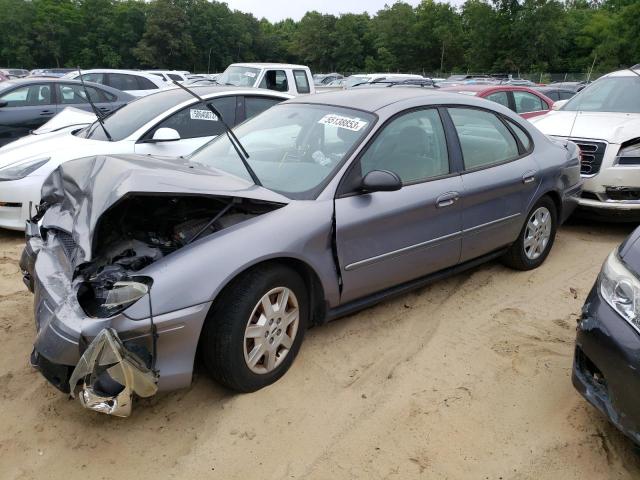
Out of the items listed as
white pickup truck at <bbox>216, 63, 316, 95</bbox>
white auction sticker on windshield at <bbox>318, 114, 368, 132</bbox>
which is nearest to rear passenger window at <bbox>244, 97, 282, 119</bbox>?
white auction sticker on windshield at <bbox>318, 114, 368, 132</bbox>

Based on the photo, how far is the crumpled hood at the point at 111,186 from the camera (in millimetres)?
2547

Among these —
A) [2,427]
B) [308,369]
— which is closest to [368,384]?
[308,369]

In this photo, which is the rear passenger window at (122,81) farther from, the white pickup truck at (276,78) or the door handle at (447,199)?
the door handle at (447,199)

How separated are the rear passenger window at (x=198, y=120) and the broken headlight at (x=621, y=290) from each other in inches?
172

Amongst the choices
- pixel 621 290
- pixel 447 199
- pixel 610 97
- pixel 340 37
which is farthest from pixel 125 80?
pixel 340 37

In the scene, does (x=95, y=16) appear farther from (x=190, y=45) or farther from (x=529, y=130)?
(x=529, y=130)

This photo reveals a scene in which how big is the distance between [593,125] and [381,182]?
4.26 m

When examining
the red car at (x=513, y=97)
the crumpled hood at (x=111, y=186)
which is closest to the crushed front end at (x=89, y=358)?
the crumpled hood at (x=111, y=186)

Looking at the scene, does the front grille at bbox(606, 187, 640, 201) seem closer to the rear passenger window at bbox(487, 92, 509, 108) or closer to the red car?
the red car

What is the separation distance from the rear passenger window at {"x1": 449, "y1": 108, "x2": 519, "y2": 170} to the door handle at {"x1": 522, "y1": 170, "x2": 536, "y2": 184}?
0.59 feet

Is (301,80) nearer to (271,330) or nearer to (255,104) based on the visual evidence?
(255,104)

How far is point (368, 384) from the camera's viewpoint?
3.02 meters

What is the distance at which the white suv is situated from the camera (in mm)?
5598

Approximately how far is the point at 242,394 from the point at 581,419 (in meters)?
1.79
